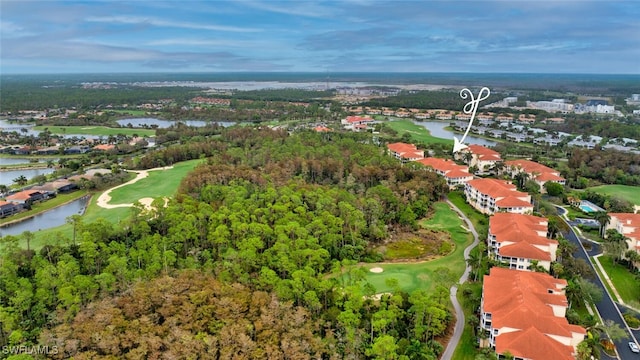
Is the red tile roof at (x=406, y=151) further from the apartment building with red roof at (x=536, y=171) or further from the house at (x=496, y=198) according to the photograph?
the house at (x=496, y=198)

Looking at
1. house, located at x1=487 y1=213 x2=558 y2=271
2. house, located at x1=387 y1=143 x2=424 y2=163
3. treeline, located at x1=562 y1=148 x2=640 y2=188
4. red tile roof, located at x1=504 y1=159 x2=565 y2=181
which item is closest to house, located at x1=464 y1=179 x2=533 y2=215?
house, located at x1=487 y1=213 x2=558 y2=271

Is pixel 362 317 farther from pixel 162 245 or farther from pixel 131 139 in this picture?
pixel 131 139

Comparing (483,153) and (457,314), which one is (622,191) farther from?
(457,314)

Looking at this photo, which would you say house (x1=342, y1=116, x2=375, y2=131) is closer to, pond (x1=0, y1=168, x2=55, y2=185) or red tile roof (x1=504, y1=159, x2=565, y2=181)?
red tile roof (x1=504, y1=159, x2=565, y2=181)

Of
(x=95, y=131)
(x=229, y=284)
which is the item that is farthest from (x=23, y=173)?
(x=229, y=284)

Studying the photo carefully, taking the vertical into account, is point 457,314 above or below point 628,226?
below

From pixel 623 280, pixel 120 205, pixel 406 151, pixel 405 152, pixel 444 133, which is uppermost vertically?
pixel 444 133

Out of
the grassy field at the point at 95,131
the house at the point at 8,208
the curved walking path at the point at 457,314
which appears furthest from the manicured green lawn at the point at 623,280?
the grassy field at the point at 95,131
